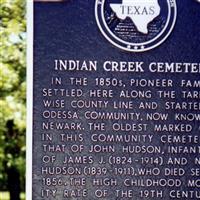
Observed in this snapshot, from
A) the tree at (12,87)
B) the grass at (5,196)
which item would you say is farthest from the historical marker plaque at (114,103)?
the grass at (5,196)

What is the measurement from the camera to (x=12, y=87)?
1171 cm

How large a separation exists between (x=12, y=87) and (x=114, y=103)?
20.5 feet

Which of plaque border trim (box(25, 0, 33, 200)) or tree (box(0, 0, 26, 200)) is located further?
tree (box(0, 0, 26, 200))

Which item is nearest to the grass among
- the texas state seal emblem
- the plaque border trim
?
the plaque border trim

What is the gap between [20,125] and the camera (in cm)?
1202

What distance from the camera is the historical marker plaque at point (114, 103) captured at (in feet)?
18.6

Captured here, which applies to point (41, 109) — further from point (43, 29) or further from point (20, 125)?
point (20, 125)

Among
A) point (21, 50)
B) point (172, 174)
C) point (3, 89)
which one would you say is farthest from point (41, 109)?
point (3, 89)

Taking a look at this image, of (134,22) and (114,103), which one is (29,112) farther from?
(134,22)

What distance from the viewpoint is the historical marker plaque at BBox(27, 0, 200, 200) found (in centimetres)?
567

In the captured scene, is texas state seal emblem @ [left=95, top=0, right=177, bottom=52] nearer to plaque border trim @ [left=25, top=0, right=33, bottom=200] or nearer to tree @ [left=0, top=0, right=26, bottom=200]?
plaque border trim @ [left=25, top=0, right=33, bottom=200]

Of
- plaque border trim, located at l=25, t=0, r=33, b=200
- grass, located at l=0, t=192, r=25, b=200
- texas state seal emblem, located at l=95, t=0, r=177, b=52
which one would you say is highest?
texas state seal emblem, located at l=95, t=0, r=177, b=52

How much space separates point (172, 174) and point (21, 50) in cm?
563

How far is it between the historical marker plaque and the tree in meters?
4.11
